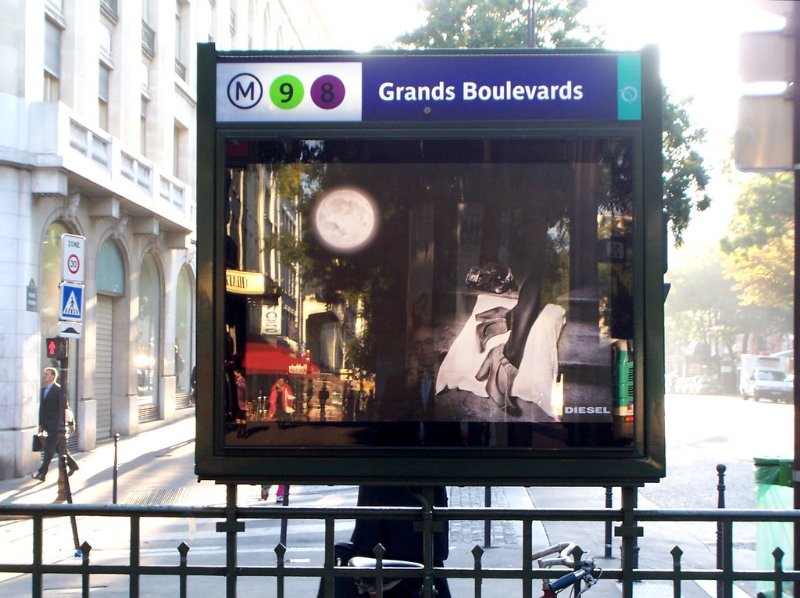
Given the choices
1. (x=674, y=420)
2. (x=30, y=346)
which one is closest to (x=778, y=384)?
(x=674, y=420)

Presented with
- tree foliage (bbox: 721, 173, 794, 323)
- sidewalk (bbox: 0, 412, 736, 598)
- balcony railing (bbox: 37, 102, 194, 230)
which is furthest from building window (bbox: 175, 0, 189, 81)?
tree foliage (bbox: 721, 173, 794, 323)

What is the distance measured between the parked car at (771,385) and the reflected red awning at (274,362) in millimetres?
57568

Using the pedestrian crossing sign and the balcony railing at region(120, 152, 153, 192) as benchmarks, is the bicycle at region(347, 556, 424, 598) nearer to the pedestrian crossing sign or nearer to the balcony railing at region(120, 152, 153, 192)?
the pedestrian crossing sign

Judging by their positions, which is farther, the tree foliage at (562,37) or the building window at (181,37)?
the building window at (181,37)

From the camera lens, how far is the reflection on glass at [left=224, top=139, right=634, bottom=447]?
131 inches

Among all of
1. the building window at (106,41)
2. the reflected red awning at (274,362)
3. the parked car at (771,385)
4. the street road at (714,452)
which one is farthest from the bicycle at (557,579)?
the parked car at (771,385)

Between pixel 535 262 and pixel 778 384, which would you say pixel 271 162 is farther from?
pixel 778 384

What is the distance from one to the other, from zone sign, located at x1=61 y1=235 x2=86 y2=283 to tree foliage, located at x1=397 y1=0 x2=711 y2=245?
1346 centimetres

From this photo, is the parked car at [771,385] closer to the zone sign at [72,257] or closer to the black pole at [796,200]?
the zone sign at [72,257]

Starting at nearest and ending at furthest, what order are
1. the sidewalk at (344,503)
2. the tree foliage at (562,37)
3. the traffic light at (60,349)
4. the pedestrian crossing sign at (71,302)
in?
the sidewalk at (344,503)
the pedestrian crossing sign at (71,302)
the traffic light at (60,349)
the tree foliage at (562,37)

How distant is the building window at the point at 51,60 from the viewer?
66.6 ft

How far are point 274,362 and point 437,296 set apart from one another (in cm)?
59

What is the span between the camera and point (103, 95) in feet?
78.9

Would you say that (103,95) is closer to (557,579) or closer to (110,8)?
(110,8)
